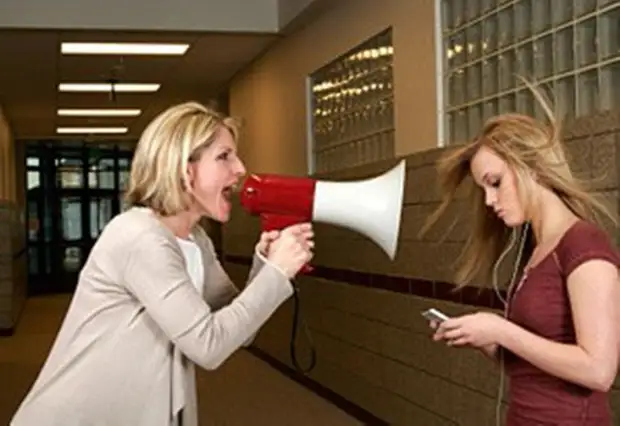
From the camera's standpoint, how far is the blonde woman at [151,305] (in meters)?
1.66

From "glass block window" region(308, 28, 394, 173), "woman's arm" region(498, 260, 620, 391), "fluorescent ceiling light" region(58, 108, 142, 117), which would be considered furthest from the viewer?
"fluorescent ceiling light" region(58, 108, 142, 117)

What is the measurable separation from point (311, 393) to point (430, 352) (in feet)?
6.88

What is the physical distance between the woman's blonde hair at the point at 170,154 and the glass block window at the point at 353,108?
12.3 ft

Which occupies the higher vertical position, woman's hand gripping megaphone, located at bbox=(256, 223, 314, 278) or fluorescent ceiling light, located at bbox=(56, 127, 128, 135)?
fluorescent ceiling light, located at bbox=(56, 127, 128, 135)

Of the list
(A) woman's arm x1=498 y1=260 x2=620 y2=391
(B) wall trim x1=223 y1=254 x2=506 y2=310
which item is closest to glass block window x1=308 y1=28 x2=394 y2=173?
(B) wall trim x1=223 y1=254 x2=506 y2=310

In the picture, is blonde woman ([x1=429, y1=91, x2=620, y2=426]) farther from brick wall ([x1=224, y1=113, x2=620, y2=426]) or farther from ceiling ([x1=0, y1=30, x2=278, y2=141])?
ceiling ([x1=0, y1=30, x2=278, y2=141])

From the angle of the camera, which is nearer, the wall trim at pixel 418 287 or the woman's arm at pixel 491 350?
the woman's arm at pixel 491 350

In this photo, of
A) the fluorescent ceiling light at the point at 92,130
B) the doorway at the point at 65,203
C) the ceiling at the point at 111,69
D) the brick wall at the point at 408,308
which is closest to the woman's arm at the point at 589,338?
the brick wall at the point at 408,308

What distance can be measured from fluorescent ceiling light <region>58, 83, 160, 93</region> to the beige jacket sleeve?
8854 mm

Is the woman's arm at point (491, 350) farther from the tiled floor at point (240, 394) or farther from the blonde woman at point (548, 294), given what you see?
the tiled floor at point (240, 394)

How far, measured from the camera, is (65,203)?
17781 millimetres

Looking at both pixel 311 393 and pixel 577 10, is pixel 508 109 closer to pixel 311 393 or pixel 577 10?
pixel 577 10

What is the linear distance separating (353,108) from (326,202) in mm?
4336

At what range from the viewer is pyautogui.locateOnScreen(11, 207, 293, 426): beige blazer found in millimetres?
1664
